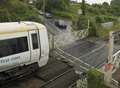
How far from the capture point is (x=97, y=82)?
38.1ft

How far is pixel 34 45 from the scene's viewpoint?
12.2 metres

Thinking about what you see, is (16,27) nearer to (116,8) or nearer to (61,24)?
(61,24)

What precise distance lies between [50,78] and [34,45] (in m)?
2.06

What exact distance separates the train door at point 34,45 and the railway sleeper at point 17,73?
0.53m

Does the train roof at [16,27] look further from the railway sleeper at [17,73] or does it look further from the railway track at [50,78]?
the railway track at [50,78]

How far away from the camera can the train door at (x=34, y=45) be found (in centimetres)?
1204

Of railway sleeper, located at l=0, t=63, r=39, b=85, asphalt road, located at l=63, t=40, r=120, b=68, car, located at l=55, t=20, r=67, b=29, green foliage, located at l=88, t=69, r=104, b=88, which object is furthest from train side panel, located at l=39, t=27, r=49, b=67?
car, located at l=55, t=20, r=67, b=29

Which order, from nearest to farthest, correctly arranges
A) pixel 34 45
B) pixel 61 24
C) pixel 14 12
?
pixel 34 45 → pixel 14 12 → pixel 61 24

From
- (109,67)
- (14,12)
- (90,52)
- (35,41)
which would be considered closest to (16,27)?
(35,41)

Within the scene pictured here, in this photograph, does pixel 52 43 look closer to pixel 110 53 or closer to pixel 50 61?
pixel 50 61

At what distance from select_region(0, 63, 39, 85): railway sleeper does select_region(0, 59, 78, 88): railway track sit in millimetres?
352

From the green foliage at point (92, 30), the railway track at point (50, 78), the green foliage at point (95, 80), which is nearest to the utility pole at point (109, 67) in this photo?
the green foliage at point (95, 80)

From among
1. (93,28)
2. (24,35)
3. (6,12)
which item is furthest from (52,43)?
(93,28)

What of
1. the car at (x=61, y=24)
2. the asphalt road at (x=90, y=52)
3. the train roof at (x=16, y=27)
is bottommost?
the asphalt road at (x=90, y=52)
